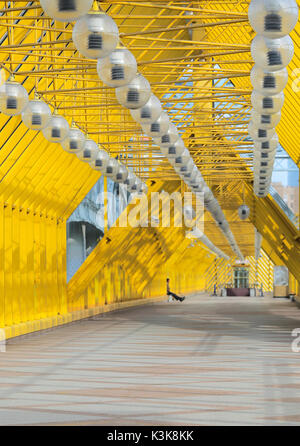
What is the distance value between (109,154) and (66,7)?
14.1 metres

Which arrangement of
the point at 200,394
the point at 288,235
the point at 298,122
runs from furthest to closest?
the point at 288,235 < the point at 298,122 < the point at 200,394

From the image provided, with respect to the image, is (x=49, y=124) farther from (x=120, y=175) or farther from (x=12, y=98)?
(x=120, y=175)

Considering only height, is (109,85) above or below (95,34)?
below

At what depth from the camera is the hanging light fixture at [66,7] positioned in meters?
6.00

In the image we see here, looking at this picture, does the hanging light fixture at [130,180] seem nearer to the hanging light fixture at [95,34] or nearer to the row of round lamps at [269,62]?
the row of round lamps at [269,62]

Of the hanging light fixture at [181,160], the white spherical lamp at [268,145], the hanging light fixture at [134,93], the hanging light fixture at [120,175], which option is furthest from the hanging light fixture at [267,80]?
the hanging light fixture at [120,175]

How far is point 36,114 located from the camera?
34.8 ft

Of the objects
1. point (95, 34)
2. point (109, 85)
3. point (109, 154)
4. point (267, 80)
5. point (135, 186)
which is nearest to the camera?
point (95, 34)

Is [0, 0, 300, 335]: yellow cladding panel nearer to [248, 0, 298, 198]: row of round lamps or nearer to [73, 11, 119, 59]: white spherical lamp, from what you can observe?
[248, 0, 298, 198]: row of round lamps

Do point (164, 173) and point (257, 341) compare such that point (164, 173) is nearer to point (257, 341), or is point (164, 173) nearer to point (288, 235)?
point (288, 235)

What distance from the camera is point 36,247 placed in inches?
867

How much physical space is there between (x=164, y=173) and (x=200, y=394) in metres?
18.3

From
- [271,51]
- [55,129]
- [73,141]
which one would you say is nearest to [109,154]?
[73,141]

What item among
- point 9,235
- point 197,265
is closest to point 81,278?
point 9,235
